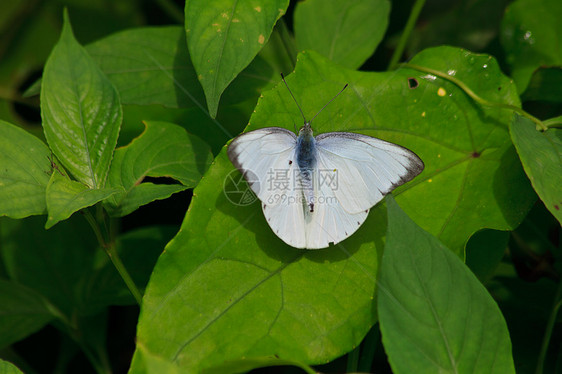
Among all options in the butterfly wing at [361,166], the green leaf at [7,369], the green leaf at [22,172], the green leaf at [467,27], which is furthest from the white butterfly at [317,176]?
the green leaf at [467,27]

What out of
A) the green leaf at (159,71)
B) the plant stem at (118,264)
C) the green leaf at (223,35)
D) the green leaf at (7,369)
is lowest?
the green leaf at (7,369)

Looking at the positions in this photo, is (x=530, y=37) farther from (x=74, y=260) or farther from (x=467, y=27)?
(x=74, y=260)

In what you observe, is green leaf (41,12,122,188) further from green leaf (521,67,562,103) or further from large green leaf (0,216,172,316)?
green leaf (521,67,562,103)

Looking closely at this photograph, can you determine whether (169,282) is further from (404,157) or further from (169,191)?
(404,157)

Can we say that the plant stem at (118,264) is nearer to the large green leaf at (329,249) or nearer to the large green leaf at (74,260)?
the large green leaf at (329,249)

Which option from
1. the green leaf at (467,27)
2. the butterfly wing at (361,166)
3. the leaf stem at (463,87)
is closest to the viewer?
the butterfly wing at (361,166)

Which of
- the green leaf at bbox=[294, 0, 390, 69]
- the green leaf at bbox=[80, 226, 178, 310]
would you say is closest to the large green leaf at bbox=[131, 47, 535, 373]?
the green leaf at bbox=[294, 0, 390, 69]
